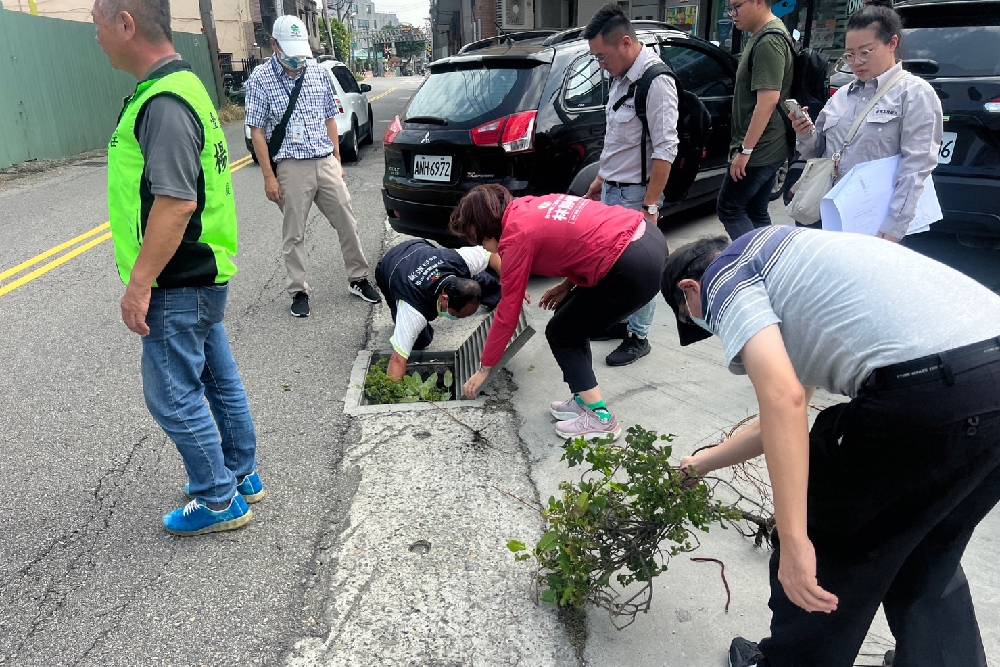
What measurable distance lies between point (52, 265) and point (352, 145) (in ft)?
19.8

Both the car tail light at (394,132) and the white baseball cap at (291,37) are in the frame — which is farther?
the car tail light at (394,132)

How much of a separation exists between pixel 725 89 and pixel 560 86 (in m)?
2.28

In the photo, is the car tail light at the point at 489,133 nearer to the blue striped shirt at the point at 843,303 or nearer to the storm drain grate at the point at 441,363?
the storm drain grate at the point at 441,363

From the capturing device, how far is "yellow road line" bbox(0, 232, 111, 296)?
567 cm

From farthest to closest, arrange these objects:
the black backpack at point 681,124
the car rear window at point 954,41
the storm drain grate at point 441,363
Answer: the car rear window at point 954,41
the black backpack at point 681,124
the storm drain grate at point 441,363

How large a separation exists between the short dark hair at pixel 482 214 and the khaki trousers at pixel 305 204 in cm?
212

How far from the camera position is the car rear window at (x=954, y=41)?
4.33m

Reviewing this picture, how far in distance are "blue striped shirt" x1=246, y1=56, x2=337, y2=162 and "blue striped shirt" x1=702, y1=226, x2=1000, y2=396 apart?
3777 millimetres

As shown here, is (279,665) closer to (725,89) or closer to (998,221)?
(998,221)

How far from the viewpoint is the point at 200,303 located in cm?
242

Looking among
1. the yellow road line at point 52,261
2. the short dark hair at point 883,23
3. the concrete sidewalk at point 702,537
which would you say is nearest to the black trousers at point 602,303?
the concrete sidewalk at point 702,537

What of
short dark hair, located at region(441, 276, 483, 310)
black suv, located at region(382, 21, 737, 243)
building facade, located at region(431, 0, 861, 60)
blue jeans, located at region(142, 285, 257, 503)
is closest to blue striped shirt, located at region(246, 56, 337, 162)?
black suv, located at region(382, 21, 737, 243)

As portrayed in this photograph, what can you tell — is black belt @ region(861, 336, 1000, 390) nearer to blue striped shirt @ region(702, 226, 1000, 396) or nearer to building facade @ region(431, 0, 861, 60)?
blue striped shirt @ region(702, 226, 1000, 396)

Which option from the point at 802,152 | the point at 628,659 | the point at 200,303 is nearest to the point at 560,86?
the point at 802,152
